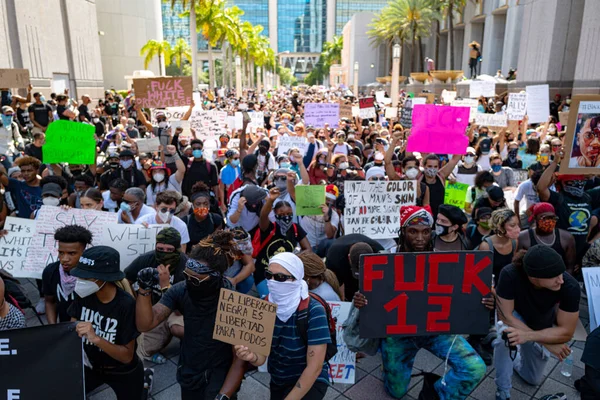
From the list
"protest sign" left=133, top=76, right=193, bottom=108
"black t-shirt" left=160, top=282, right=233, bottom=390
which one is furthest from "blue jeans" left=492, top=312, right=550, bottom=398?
"protest sign" left=133, top=76, right=193, bottom=108

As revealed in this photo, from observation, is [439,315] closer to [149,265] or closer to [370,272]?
[370,272]

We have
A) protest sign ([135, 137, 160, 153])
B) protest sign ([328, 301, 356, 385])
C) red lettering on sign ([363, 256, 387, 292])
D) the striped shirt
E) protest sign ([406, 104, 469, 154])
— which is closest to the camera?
the striped shirt

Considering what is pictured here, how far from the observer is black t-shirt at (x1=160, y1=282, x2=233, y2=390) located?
291 cm

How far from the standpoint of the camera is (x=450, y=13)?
135 ft

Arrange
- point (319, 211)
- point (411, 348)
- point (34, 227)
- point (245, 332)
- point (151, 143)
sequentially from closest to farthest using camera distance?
1. point (245, 332)
2. point (411, 348)
3. point (34, 227)
4. point (319, 211)
5. point (151, 143)

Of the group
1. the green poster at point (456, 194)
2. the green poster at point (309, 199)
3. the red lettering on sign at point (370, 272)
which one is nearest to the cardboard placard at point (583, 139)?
the green poster at point (456, 194)

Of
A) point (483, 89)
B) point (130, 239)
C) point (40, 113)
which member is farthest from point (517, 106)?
point (40, 113)

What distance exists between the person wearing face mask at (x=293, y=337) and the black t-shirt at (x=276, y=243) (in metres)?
1.82

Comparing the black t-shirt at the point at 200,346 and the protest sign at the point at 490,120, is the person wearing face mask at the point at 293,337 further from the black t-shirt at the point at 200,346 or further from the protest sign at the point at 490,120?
the protest sign at the point at 490,120

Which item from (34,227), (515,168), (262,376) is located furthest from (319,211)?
(515,168)

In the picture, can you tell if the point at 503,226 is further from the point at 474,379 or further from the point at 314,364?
the point at 314,364

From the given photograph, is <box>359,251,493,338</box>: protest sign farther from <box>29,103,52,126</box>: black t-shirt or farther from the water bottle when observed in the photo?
<box>29,103,52,126</box>: black t-shirt

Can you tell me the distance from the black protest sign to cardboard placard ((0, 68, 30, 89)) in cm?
1061

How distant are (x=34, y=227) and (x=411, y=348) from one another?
3.91 m
